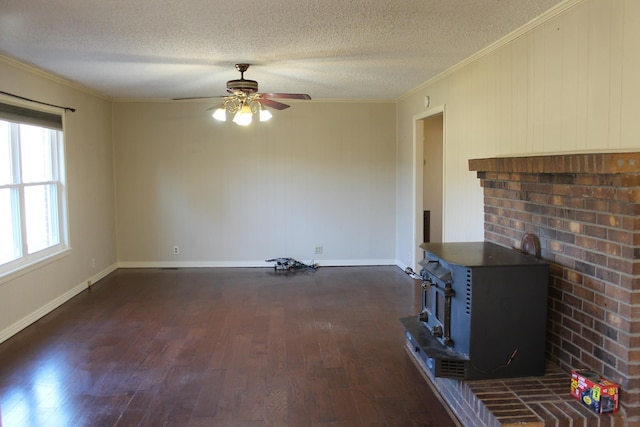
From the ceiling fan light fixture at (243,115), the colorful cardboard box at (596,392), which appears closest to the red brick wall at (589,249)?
the colorful cardboard box at (596,392)

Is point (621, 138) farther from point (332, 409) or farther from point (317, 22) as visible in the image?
point (332, 409)

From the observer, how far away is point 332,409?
110 inches

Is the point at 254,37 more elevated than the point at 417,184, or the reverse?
the point at 254,37

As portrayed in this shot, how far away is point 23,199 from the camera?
14.4 ft

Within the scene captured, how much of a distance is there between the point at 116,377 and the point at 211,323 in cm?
119

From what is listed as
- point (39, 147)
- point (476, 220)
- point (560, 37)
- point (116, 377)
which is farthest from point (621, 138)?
point (39, 147)

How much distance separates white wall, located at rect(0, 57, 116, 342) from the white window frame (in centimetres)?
8

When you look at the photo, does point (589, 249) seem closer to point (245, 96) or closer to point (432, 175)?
point (245, 96)

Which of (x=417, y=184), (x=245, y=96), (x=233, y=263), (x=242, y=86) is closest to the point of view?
(x=242, y=86)

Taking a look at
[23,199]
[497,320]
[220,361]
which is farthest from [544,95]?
[23,199]

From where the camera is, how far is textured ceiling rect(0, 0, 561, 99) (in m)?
2.79

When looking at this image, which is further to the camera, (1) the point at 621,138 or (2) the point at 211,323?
(2) the point at 211,323

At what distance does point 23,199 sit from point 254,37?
2773 mm

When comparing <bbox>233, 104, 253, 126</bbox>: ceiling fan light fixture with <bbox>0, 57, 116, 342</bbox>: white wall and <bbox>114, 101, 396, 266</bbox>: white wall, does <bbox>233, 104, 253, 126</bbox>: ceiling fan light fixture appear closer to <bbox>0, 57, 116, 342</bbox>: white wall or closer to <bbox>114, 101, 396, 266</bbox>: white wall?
<bbox>0, 57, 116, 342</bbox>: white wall
